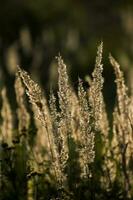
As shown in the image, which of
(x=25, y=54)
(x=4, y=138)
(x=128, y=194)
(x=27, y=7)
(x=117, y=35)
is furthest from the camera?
(x=27, y=7)

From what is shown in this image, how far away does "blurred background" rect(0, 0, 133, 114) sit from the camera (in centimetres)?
1842

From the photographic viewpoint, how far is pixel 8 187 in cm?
675

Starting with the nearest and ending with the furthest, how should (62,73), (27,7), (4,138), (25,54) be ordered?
(62,73) → (4,138) → (25,54) → (27,7)

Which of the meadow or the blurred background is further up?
the blurred background

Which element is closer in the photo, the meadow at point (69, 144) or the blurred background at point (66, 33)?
the meadow at point (69, 144)

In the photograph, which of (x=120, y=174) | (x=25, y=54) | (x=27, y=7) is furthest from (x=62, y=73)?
(x=27, y=7)

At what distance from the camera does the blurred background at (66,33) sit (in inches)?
725

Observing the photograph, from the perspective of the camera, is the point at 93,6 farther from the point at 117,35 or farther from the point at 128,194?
the point at 128,194

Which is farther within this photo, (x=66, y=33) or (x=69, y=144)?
(x=66, y=33)

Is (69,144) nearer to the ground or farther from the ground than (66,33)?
nearer to the ground

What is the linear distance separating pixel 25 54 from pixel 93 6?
11.1 meters

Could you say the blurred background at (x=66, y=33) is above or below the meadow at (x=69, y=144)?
above

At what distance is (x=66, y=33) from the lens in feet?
74.7

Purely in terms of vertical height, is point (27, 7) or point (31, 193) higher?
point (27, 7)
